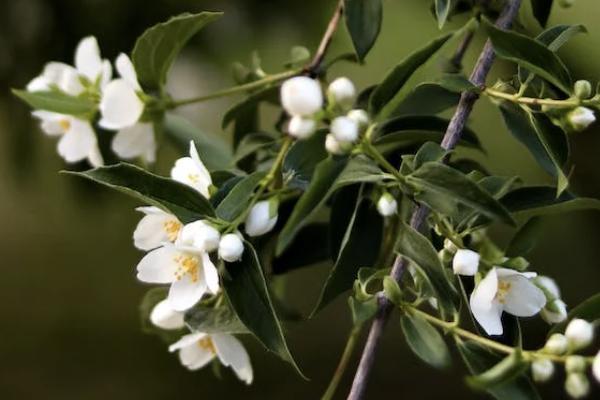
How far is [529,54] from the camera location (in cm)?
51

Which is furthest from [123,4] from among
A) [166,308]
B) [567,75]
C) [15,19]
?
[567,75]

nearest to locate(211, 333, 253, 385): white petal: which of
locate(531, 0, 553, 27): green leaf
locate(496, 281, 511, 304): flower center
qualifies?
locate(496, 281, 511, 304): flower center

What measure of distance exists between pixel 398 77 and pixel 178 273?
0.19 meters

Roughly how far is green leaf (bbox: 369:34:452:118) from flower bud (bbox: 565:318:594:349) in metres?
0.18

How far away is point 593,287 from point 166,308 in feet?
3.33

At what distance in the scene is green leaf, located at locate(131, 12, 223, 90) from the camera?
2.05ft

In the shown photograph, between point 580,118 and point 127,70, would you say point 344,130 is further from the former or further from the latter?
point 127,70

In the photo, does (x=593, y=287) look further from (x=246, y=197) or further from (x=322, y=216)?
(x=246, y=197)

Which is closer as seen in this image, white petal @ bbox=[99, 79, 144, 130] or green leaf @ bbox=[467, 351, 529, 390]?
green leaf @ bbox=[467, 351, 529, 390]

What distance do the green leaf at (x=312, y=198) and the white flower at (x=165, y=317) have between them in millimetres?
211

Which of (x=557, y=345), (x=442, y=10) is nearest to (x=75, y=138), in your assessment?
(x=442, y=10)

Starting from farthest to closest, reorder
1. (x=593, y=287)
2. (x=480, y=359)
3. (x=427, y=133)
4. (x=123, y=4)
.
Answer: (x=593, y=287)
(x=123, y=4)
(x=427, y=133)
(x=480, y=359)

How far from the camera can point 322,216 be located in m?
0.96

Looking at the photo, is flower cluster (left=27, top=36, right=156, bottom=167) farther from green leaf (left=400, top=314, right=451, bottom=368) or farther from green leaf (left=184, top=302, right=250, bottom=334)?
green leaf (left=400, top=314, right=451, bottom=368)
